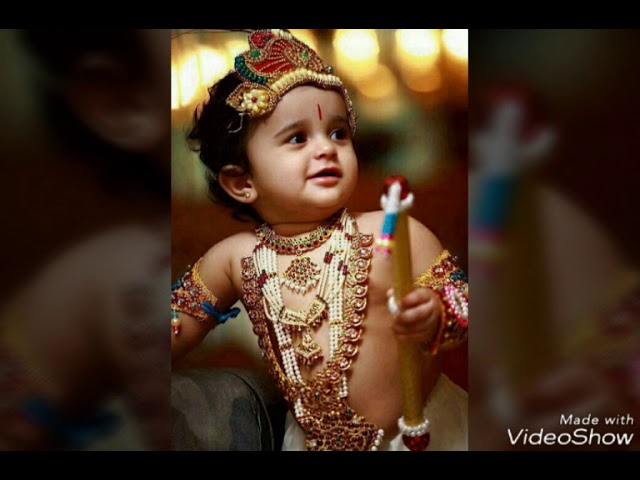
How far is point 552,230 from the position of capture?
85.3 inches

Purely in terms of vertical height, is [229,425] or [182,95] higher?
[182,95]

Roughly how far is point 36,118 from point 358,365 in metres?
1.16

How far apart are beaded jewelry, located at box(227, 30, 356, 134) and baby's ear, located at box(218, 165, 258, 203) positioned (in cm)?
16

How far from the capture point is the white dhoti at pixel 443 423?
83.4 inches

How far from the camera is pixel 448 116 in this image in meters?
2.14

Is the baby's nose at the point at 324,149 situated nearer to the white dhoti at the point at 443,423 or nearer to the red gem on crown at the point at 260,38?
the red gem on crown at the point at 260,38

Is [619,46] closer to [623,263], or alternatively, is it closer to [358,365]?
[623,263]

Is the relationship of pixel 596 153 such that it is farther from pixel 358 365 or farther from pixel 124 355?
pixel 124 355

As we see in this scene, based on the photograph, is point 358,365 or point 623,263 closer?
point 358,365

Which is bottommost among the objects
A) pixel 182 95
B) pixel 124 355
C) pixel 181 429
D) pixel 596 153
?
pixel 181 429

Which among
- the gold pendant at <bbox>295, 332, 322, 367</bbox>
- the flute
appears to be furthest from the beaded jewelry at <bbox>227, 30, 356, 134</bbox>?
the gold pendant at <bbox>295, 332, 322, 367</bbox>

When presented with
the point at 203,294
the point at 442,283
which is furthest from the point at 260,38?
the point at 442,283

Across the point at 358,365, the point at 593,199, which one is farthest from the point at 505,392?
the point at 593,199

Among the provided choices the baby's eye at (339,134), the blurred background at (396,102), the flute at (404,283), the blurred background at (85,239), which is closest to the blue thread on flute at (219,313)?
the blurred background at (85,239)
